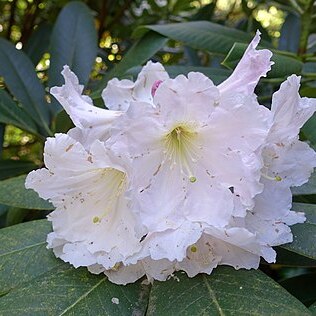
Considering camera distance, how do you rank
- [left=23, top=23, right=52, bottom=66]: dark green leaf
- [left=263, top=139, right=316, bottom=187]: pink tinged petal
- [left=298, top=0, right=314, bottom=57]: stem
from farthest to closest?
1. [left=23, top=23, right=52, bottom=66]: dark green leaf
2. [left=298, top=0, right=314, bottom=57]: stem
3. [left=263, top=139, right=316, bottom=187]: pink tinged petal

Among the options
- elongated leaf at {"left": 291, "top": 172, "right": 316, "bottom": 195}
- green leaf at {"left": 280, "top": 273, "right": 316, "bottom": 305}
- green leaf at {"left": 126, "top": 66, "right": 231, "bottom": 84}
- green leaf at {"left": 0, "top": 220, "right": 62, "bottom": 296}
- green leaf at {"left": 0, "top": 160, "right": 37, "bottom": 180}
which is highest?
elongated leaf at {"left": 291, "top": 172, "right": 316, "bottom": 195}

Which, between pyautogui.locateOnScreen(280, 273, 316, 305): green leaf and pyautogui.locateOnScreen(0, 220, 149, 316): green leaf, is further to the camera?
pyautogui.locateOnScreen(280, 273, 316, 305): green leaf

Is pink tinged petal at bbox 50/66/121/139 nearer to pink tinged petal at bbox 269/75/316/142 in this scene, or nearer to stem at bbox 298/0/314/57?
pink tinged petal at bbox 269/75/316/142

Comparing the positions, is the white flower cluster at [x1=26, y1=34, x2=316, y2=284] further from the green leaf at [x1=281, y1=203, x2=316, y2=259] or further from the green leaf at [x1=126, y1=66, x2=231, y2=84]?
the green leaf at [x1=126, y1=66, x2=231, y2=84]

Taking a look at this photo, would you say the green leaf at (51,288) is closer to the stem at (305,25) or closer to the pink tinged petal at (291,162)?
the pink tinged petal at (291,162)

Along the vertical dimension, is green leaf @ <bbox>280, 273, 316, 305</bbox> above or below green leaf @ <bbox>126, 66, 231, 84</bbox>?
below

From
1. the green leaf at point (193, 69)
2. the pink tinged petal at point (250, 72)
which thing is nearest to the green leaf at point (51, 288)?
the pink tinged petal at point (250, 72)

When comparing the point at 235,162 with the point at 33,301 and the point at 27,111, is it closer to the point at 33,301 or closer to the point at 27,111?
the point at 33,301

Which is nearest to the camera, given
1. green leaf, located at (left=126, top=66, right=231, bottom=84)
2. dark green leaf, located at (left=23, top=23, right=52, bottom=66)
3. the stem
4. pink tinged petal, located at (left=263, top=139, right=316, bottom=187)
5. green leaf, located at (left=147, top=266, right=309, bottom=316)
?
green leaf, located at (left=147, top=266, right=309, bottom=316)

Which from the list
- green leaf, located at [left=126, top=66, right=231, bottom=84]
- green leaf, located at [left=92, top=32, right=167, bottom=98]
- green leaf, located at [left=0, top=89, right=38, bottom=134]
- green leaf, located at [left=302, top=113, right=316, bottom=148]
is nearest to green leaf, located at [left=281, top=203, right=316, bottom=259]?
green leaf, located at [left=302, top=113, right=316, bottom=148]
